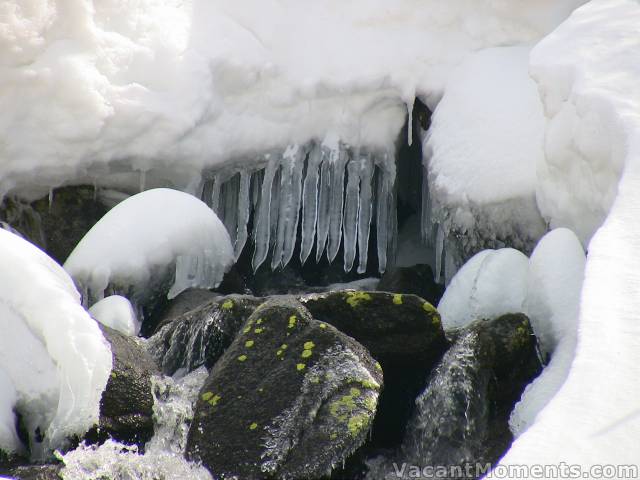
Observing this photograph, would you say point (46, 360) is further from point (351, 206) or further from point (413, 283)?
point (351, 206)

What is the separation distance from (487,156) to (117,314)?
7.62 ft

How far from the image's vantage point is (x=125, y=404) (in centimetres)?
338

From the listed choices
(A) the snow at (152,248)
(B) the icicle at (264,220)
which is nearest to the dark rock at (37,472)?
(A) the snow at (152,248)

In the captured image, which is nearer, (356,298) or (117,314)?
(356,298)

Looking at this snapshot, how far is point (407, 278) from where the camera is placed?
5367 mm

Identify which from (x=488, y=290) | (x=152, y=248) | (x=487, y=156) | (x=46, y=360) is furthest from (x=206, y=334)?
(x=487, y=156)

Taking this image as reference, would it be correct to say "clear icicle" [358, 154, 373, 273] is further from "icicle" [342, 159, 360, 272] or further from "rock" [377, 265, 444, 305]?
"rock" [377, 265, 444, 305]

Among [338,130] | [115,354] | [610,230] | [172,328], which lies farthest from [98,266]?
[610,230]

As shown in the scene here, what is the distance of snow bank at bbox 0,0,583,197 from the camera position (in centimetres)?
531

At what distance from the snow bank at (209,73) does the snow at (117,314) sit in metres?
1.15

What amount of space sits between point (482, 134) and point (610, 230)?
9.04 ft

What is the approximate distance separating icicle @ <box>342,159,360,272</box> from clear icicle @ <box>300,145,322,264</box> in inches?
8.0

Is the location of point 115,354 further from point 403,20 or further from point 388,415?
point 403,20

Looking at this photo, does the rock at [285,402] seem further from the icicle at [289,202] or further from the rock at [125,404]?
the icicle at [289,202]
